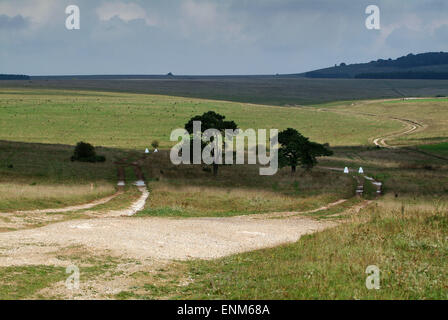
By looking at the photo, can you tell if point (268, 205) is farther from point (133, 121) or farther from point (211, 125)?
point (133, 121)

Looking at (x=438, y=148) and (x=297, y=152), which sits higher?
(x=297, y=152)

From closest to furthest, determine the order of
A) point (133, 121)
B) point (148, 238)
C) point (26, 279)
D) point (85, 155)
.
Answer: point (26, 279), point (148, 238), point (85, 155), point (133, 121)

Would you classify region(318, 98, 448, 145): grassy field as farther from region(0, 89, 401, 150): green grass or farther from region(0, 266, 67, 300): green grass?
region(0, 266, 67, 300): green grass

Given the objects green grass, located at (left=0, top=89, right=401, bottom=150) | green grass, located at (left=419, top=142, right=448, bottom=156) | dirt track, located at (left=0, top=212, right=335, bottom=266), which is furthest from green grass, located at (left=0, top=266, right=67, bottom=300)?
green grass, located at (left=419, top=142, right=448, bottom=156)

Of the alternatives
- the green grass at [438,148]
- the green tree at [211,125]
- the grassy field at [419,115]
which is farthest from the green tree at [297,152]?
the grassy field at [419,115]

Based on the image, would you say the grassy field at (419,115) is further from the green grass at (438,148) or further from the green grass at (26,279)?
the green grass at (26,279)

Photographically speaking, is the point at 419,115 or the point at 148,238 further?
the point at 419,115

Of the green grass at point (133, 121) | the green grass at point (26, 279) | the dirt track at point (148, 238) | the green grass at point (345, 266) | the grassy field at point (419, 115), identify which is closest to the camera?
the green grass at point (345, 266)

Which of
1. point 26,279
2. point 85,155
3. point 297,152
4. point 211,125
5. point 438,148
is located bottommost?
point 438,148

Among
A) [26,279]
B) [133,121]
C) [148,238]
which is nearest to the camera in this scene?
[26,279]

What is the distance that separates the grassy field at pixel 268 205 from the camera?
1717 centimetres

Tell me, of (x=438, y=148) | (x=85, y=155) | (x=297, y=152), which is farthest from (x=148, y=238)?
(x=438, y=148)

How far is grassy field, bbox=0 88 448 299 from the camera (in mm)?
17172

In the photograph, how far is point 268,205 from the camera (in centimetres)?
4269
